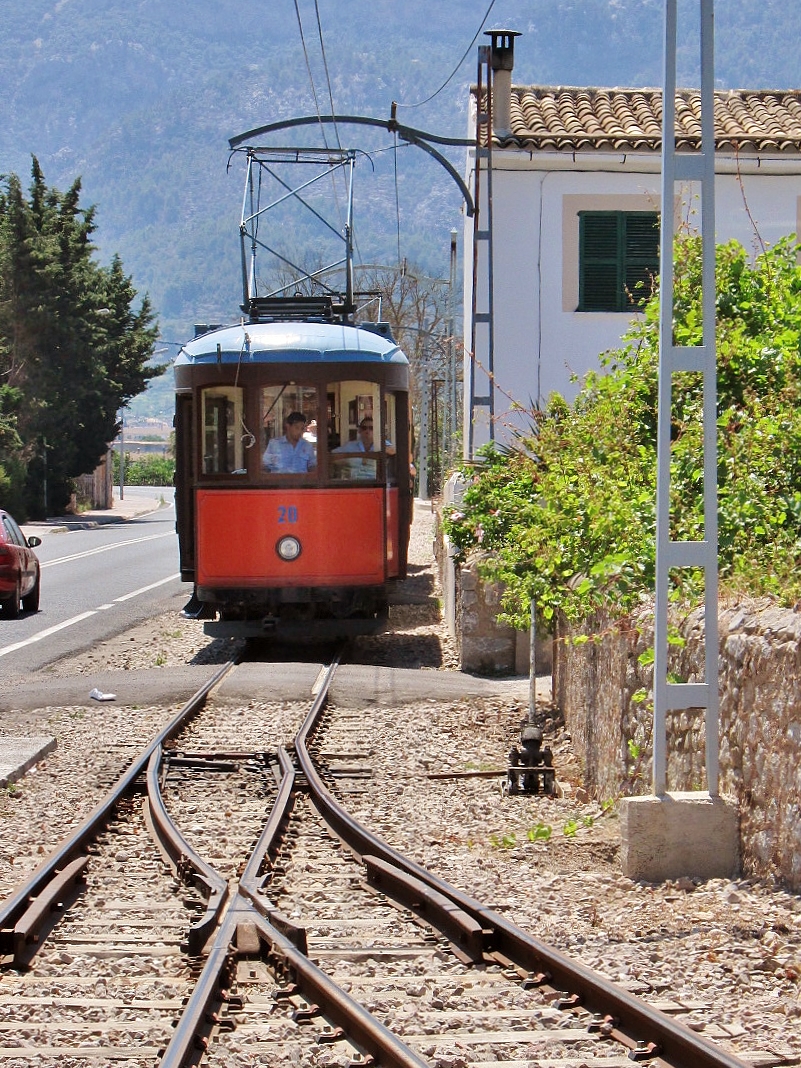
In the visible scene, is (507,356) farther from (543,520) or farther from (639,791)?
(639,791)

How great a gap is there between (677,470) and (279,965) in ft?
15.5

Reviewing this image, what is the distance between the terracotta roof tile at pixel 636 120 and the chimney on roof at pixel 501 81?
182mm

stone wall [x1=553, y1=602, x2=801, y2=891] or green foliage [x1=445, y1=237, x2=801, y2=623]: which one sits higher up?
green foliage [x1=445, y1=237, x2=801, y2=623]

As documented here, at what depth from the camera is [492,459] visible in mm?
13883

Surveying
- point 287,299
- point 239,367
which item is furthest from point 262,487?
point 287,299

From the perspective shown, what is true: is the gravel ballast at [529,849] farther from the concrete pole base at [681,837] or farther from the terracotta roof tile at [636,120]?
the terracotta roof tile at [636,120]

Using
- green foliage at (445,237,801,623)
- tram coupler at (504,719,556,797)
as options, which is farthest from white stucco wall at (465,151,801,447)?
tram coupler at (504,719,556,797)

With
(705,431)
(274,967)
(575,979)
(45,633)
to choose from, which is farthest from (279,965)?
(45,633)

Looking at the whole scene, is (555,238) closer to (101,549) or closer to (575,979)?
(575,979)

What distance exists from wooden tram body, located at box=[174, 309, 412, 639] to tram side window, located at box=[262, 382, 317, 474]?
0.6 inches

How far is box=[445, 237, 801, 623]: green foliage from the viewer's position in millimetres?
8445

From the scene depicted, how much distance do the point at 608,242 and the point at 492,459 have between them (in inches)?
355

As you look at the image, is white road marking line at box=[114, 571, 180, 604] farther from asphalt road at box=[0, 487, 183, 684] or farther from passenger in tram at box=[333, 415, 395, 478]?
passenger in tram at box=[333, 415, 395, 478]

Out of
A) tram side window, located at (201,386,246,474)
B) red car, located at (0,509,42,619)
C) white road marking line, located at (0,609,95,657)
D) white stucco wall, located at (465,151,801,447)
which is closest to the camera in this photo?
tram side window, located at (201,386,246,474)
